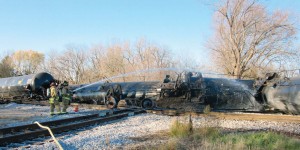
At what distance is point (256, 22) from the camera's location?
1275 inches

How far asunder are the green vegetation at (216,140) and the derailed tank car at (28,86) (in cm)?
1699

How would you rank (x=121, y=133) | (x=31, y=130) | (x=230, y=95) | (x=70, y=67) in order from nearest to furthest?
(x=121, y=133) < (x=31, y=130) < (x=230, y=95) < (x=70, y=67)

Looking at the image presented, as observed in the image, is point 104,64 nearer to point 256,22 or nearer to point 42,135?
point 256,22

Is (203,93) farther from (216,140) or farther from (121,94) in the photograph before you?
(216,140)

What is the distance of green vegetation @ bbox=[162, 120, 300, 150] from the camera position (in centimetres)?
592

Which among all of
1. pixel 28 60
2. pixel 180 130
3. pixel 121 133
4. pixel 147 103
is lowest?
pixel 121 133

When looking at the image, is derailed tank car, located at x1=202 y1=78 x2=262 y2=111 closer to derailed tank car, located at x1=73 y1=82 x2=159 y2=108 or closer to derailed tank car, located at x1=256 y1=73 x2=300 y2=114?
derailed tank car, located at x1=256 y1=73 x2=300 y2=114

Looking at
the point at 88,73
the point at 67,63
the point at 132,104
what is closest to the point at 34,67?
the point at 67,63

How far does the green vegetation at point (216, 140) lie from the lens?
5.92 meters

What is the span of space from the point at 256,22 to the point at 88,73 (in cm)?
3367

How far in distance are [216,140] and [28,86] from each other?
1867 centimetres

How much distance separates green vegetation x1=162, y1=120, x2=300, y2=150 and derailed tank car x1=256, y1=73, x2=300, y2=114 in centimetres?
398

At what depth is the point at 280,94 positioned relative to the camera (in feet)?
36.4

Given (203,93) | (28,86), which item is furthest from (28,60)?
(203,93)
